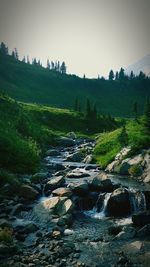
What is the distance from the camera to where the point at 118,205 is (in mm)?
26547

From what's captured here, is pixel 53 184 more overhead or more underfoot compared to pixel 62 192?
more overhead

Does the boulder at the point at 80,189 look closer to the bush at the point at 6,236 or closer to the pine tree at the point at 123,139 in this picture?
the bush at the point at 6,236

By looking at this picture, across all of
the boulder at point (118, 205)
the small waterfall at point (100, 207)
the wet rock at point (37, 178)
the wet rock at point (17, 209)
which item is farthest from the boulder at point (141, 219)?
the wet rock at point (37, 178)

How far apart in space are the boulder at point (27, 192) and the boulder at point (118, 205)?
24.4 feet

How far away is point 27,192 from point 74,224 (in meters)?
6.94

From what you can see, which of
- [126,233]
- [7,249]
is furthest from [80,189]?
[7,249]

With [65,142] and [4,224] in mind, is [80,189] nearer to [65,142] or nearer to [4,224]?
[4,224]

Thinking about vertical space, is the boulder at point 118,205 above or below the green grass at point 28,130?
below

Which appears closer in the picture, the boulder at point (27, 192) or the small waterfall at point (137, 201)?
the small waterfall at point (137, 201)

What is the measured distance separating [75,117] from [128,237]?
312ft

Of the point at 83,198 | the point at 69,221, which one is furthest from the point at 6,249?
the point at 83,198

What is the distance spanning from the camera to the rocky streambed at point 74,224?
17.5m

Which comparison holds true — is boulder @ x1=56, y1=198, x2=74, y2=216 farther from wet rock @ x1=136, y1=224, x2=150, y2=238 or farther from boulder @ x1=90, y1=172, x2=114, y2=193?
wet rock @ x1=136, y1=224, x2=150, y2=238

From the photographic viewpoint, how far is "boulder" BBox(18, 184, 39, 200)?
2785 centimetres
